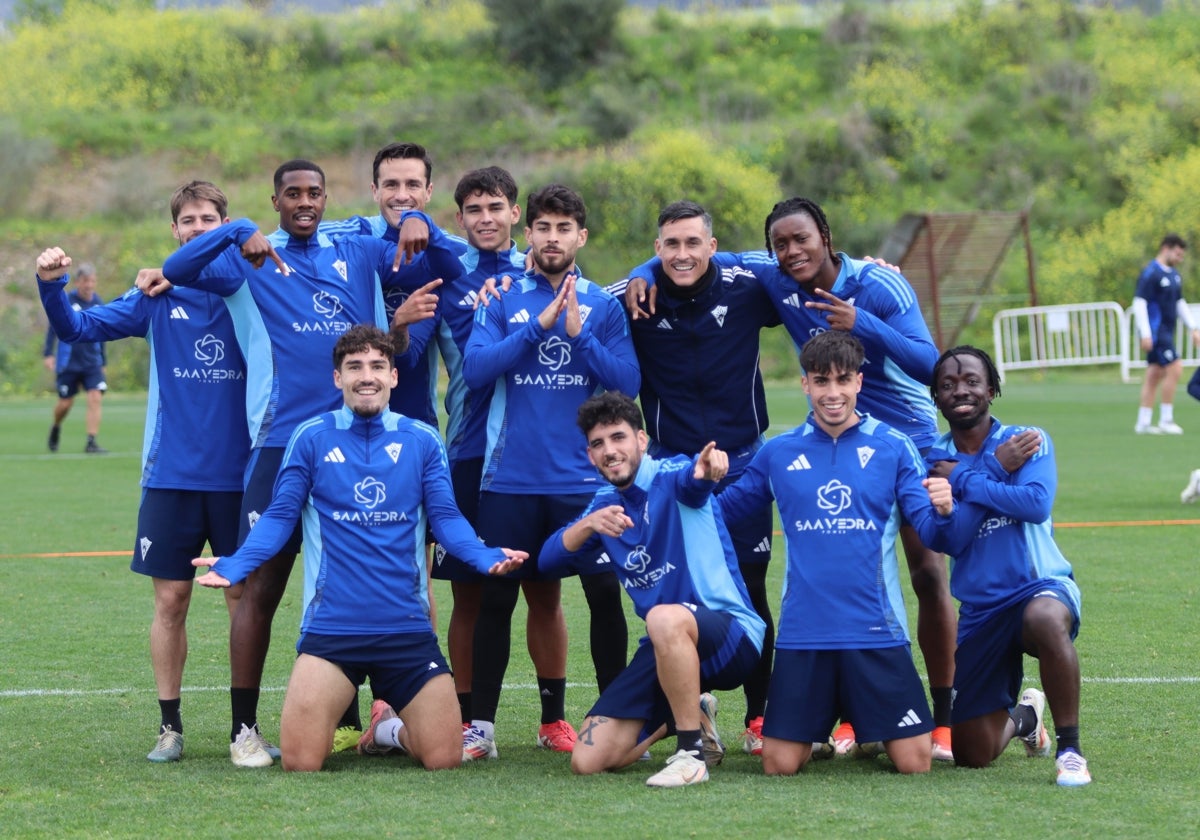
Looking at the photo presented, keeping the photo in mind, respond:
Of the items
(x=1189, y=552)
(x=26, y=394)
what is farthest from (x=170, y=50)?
(x=1189, y=552)

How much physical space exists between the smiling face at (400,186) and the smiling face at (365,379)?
78 cm

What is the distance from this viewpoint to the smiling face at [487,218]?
19.1 feet

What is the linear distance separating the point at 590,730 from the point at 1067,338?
2632cm

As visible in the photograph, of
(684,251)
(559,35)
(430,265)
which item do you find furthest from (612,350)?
(559,35)

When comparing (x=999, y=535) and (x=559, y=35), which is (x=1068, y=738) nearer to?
(x=999, y=535)

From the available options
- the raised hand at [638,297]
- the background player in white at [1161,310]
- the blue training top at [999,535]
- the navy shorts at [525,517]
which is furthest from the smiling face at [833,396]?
the background player in white at [1161,310]

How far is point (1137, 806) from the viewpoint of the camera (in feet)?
14.7

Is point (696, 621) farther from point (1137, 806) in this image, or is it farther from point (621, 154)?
point (621, 154)

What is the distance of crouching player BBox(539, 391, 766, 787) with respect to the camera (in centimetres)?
504

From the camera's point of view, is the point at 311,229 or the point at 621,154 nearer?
the point at 311,229

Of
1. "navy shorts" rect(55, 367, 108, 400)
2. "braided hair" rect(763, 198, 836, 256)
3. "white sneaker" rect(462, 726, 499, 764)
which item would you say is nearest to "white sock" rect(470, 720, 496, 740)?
"white sneaker" rect(462, 726, 499, 764)

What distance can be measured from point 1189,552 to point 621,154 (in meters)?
33.1

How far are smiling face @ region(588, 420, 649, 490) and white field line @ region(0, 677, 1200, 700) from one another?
5.12ft

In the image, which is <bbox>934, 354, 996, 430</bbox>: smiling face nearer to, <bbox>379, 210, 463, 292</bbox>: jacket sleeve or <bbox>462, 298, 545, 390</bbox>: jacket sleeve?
<bbox>462, 298, 545, 390</bbox>: jacket sleeve
